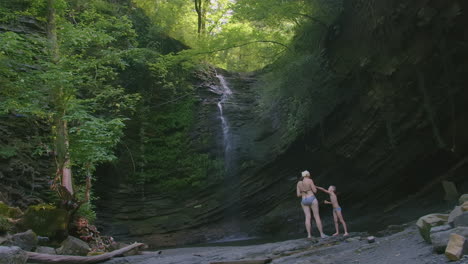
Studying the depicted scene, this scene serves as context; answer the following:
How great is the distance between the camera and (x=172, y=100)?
62.4 feet

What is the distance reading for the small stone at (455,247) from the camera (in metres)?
3.66

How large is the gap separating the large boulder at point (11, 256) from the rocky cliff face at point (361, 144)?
9915 millimetres

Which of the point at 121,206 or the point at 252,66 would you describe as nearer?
the point at 121,206

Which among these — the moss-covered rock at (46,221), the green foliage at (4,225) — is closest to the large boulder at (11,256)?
the green foliage at (4,225)

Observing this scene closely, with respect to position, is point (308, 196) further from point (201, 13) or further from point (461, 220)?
point (201, 13)

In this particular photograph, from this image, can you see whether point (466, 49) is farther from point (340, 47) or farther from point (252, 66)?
point (252, 66)

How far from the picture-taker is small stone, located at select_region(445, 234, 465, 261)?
12.0ft

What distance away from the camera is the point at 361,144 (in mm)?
13391

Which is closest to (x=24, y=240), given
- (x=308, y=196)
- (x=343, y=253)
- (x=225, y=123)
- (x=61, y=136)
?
(x=61, y=136)

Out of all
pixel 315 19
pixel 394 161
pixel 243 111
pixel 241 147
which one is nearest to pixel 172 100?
pixel 243 111

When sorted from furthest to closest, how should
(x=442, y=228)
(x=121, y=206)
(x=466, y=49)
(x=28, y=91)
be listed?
(x=121, y=206), (x=466, y=49), (x=28, y=91), (x=442, y=228)

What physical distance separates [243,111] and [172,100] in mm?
3851

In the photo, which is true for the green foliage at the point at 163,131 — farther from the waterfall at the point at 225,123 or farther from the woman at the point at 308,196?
the woman at the point at 308,196

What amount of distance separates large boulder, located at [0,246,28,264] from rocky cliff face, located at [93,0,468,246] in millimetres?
9915
